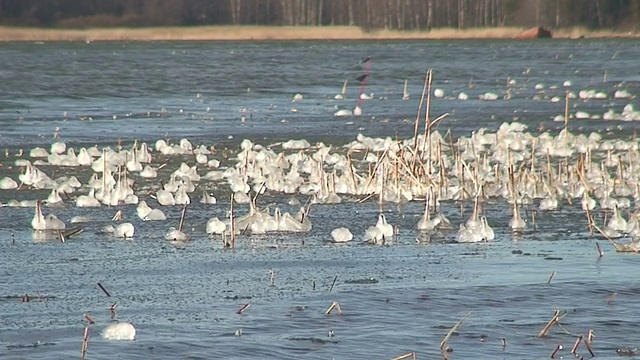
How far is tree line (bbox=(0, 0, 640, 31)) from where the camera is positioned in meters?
69.6

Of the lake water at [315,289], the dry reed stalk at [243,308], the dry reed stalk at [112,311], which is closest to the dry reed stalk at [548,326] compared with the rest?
the lake water at [315,289]

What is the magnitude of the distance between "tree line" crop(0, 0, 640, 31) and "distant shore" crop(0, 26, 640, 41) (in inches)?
15.1

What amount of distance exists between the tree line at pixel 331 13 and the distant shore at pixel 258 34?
0.38 m

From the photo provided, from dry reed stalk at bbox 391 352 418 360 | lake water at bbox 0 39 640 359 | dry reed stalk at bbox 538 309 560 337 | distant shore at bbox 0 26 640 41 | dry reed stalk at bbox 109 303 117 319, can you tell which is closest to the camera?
dry reed stalk at bbox 391 352 418 360

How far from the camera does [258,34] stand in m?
77.5

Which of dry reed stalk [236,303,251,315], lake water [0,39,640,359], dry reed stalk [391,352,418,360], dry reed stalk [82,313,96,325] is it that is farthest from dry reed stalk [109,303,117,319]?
dry reed stalk [391,352,418,360]

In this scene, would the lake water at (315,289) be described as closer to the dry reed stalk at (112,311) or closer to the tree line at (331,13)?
the dry reed stalk at (112,311)

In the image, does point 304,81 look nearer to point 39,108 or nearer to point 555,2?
point 39,108

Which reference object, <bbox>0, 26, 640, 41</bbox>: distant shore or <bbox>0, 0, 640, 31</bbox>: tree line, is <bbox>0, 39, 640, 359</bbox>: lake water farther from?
<bbox>0, 26, 640, 41</bbox>: distant shore

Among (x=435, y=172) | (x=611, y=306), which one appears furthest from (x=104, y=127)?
(x=611, y=306)

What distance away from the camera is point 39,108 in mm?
27969

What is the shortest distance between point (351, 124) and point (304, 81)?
48.9 feet

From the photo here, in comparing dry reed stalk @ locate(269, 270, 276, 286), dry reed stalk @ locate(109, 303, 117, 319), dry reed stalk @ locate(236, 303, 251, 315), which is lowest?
dry reed stalk @ locate(269, 270, 276, 286)

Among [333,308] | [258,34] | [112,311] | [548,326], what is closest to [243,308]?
[333,308]
